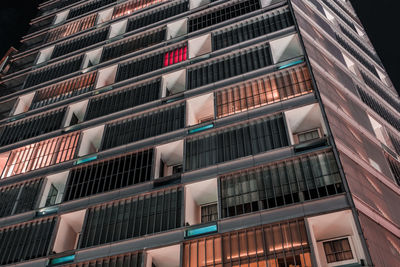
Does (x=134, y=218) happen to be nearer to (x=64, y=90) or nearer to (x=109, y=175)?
(x=109, y=175)

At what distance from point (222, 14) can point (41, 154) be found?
20.3 metres

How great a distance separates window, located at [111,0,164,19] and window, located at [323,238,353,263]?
33153 millimetres

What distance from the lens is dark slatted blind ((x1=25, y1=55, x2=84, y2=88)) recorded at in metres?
40.5

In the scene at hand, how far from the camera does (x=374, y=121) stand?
30.5m

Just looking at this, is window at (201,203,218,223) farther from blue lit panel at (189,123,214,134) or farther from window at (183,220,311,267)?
blue lit panel at (189,123,214,134)

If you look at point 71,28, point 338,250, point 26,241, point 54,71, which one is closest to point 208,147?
point 338,250

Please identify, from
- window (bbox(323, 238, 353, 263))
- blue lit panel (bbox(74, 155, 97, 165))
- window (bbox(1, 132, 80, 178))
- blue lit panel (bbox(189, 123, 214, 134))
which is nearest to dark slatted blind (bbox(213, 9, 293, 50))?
blue lit panel (bbox(189, 123, 214, 134))

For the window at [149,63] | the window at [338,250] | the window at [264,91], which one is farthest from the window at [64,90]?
the window at [338,250]

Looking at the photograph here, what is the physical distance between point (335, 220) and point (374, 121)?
48.4 ft

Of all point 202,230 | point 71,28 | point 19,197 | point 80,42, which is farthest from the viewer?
point 71,28

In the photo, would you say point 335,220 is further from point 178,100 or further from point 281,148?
point 178,100

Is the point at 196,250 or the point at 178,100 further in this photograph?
the point at 178,100

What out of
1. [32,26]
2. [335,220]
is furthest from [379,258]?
[32,26]

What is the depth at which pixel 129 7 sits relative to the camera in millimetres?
44625
